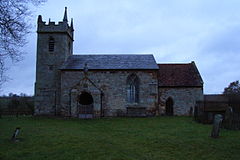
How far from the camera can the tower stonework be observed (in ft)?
98.2

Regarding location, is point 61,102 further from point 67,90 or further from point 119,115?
point 119,115

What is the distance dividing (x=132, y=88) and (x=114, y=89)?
228 cm

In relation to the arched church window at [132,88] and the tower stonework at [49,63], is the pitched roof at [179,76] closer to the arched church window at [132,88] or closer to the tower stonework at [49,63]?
the arched church window at [132,88]

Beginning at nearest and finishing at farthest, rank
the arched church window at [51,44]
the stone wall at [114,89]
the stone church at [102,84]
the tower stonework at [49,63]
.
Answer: the stone church at [102,84] < the stone wall at [114,89] < the tower stonework at [49,63] < the arched church window at [51,44]

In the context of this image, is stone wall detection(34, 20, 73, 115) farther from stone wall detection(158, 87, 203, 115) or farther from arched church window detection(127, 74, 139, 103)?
stone wall detection(158, 87, 203, 115)

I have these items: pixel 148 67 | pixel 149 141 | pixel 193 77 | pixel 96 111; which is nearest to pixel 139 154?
pixel 149 141

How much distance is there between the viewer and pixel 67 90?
29.0 m

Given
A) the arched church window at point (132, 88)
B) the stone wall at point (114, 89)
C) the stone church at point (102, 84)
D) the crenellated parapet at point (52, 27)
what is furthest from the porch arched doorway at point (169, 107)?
the crenellated parapet at point (52, 27)

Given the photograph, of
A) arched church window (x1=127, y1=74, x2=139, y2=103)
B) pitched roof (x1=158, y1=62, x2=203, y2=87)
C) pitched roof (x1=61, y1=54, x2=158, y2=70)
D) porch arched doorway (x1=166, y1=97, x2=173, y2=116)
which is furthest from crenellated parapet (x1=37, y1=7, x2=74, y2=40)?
porch arched doorway (x1=166, y1=97, x2=173, y2=116)

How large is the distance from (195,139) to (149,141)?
2482mm

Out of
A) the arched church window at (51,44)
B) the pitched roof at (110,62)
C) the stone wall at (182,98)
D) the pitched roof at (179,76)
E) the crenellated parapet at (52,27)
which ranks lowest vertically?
the stone wall at (182,98)

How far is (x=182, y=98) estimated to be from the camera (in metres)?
29.6

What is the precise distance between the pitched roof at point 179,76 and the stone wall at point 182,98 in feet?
2.08

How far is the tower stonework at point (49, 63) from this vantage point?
98.2 feet
